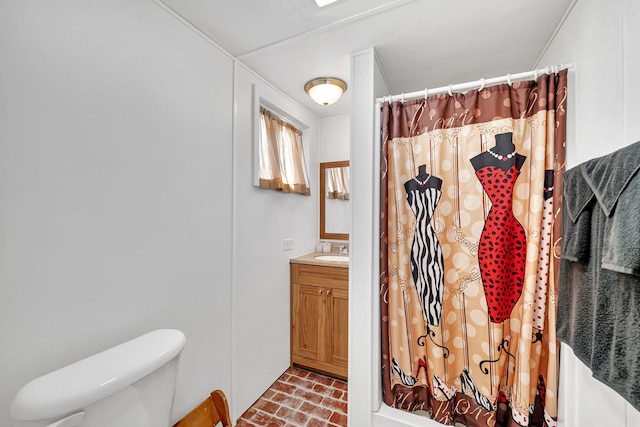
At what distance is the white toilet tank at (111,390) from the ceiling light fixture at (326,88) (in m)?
1.77

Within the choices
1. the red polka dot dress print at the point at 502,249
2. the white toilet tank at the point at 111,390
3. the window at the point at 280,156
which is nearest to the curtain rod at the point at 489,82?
the red polka dot dress print at the point at 502,249

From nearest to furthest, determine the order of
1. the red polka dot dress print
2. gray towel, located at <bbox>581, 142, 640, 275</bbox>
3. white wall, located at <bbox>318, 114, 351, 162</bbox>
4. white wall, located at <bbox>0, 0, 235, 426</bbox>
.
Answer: gray towel, located at <bbox>581, 142, 640, 275</bbox>
white wall, located at <bbox>0, 0, 235, 426</bbox>
the red polka dot dress print
white wall, located at <bbox>318, 114, 351, 162</bbox>

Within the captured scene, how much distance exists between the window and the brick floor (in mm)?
1559

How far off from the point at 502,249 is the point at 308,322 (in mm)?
1578

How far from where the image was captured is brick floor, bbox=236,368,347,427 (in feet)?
5.60

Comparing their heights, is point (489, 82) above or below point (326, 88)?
below

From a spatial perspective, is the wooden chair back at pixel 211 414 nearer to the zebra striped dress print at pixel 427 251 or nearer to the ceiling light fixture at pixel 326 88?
the zebra striped dress print at pixel 427 251

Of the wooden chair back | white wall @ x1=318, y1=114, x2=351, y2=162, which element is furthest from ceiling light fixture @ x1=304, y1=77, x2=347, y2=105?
the wooden chair back

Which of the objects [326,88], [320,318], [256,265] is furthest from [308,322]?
[326,88]

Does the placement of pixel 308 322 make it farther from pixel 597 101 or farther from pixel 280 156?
pixel 597 101

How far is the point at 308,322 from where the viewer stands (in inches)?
90.0

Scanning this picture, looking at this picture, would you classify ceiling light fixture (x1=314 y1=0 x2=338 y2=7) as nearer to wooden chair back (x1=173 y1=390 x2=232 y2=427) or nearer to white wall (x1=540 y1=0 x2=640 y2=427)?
white wall (x1=540 y1=0 x2=640 y2=427)

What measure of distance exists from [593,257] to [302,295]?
1.85m

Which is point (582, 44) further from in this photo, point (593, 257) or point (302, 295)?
point (302, 295)
